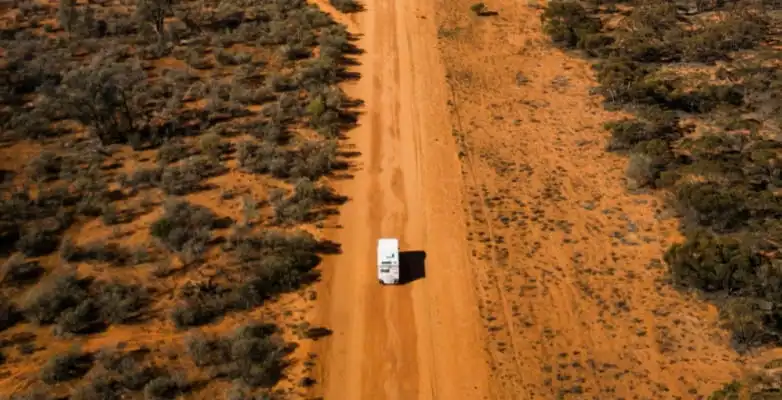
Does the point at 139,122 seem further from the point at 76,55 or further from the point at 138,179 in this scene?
the point at 76,55

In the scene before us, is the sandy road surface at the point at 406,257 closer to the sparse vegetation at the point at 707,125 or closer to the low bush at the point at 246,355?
the low bush at the point at 246,355

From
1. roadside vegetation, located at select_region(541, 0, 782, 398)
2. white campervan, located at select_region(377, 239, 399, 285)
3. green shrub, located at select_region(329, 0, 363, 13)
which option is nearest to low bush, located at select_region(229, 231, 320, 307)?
white campervan, located at select_region(377, 239, 399, 285)

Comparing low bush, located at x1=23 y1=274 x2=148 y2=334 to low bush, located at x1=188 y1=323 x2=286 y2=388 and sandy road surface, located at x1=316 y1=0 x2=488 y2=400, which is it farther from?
sandy road surface, located at x1=316 y1=0 x2=488 y2=400

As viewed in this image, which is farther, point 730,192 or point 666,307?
point 730,192

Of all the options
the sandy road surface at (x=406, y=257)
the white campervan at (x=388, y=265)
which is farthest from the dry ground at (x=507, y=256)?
the white campervan at (x=388, y=265)

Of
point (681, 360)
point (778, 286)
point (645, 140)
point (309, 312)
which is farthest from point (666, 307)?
point (309, 312)

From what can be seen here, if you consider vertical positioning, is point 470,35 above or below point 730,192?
above
